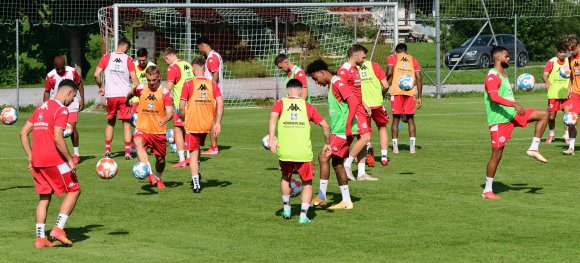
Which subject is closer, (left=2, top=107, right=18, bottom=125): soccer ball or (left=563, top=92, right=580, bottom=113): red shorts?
(left=2, top=107, right=18, bottom=125): soccer ball

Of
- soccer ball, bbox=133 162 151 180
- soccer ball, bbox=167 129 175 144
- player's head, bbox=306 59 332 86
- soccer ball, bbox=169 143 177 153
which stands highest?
player's head, bbox=306 59 332 86

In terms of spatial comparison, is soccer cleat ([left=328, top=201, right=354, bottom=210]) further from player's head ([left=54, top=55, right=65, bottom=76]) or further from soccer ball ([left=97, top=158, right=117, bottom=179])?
player's head ([left=54, top=55, right=65, bottom=76])

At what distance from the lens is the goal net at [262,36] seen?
124 feet

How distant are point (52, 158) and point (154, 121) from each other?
5329 millimetres

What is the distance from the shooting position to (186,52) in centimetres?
3872

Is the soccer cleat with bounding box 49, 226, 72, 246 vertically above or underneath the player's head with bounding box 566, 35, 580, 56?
underneath

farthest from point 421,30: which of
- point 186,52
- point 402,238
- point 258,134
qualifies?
point 402,238

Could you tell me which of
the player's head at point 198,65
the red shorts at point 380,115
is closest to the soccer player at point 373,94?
the red shorts at point 380,115

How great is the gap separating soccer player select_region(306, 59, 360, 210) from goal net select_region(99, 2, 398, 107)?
2137 cm

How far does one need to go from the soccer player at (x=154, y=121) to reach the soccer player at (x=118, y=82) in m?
3.80

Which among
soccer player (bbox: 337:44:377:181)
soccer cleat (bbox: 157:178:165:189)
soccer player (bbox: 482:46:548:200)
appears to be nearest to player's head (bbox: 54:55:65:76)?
soccer cleat (bbox: 157:178:165:189)

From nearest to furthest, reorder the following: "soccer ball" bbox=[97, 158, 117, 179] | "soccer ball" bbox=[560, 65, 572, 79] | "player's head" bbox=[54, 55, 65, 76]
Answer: "soccer ball" bbox=[97, 158, 117, 179], "player's head" bbox=[54, 55, 65, 76], "soccer ball" bbox=[560, 65, 572, 79]

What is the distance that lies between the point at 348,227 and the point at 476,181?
4.68m

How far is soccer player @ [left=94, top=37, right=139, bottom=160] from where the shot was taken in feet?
70.0
